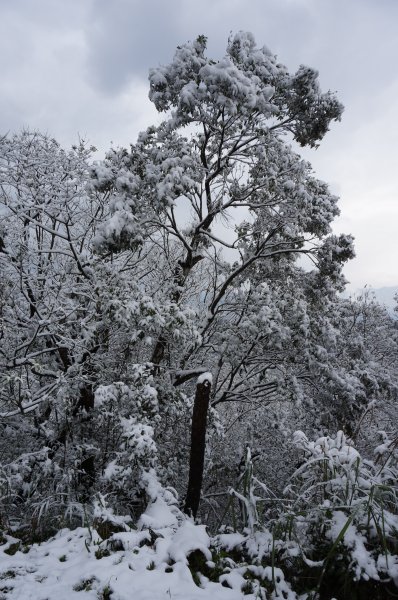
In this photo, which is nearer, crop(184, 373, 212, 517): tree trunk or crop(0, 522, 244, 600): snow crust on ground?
crop(0, 522, 244, 600): snow crust on ground

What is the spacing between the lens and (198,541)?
3430 millimetres

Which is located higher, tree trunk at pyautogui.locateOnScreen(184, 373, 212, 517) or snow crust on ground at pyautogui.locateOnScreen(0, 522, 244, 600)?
tree trunk at pyautogui.locateOnScreen(184, 373, 212, 517)

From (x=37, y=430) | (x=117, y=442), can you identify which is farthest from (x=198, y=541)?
(x=37, y=430)

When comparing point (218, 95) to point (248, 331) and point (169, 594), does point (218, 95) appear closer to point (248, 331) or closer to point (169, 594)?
point (248, 331)

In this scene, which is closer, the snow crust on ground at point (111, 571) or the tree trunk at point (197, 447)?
the snow crust on ground at point (111, 571)

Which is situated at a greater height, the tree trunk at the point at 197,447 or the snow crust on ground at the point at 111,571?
the tree trunk at the point at 197,447

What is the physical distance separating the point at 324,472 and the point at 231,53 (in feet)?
28.2

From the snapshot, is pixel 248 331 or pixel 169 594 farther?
pixel 248 331

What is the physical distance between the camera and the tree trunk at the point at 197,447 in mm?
4812

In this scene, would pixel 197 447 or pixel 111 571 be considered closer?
pixel 111 571

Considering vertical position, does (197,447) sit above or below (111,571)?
above

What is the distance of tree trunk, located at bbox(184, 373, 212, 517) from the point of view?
15.8 ft

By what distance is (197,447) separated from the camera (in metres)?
4.81

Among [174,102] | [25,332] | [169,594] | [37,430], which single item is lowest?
[169,594]
